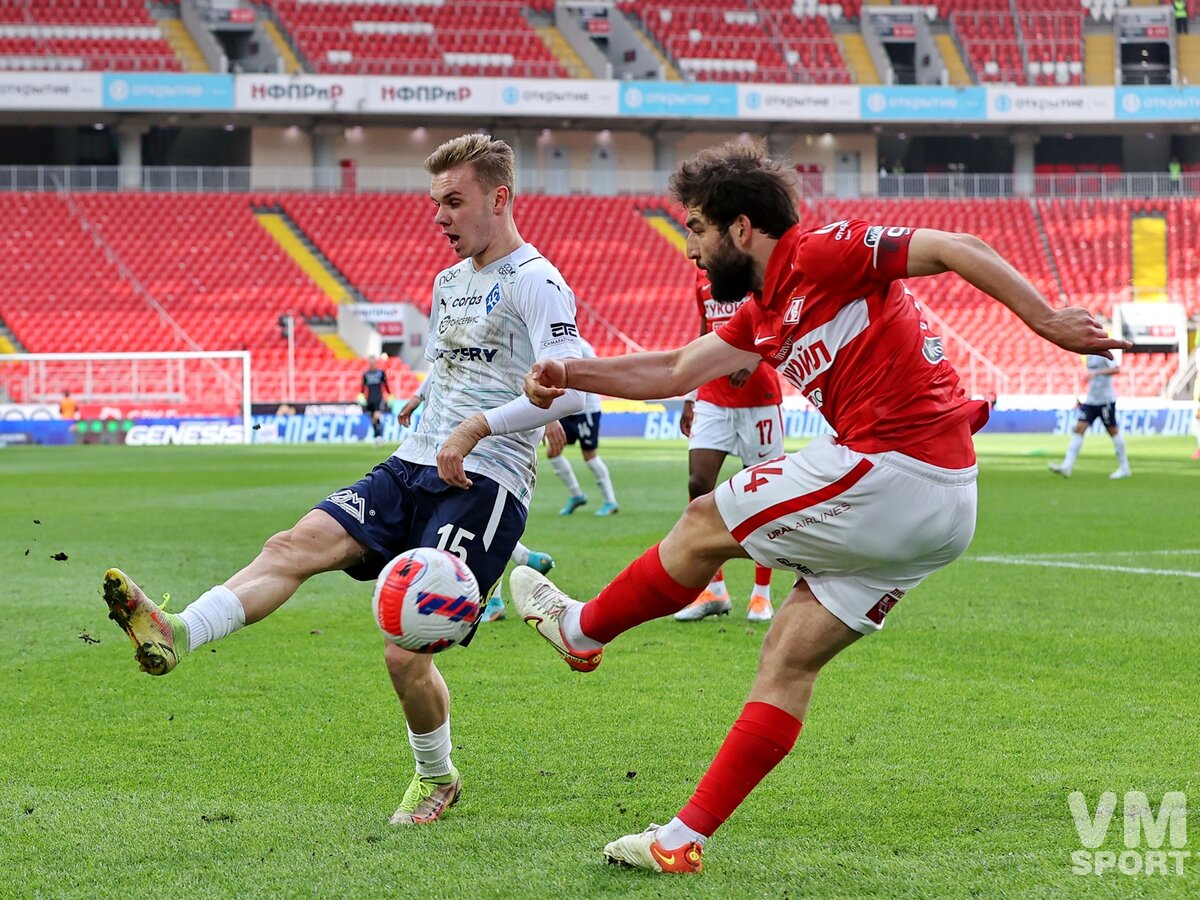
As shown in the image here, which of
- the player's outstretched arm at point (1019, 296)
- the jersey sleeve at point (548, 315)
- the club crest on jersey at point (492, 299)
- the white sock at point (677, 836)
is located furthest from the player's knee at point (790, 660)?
the club crest on jersey at point (492, 299)

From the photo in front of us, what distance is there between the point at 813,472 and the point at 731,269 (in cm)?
61

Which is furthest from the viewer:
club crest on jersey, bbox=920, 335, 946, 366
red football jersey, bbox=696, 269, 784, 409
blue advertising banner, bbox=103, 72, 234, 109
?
blue advertising banner, bbox=103, 72, 234, 109

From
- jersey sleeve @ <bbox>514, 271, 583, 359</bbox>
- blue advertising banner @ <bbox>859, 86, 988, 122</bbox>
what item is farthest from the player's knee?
blue advertising banner @ <bbox>859, 86, 988, 122</bbox>

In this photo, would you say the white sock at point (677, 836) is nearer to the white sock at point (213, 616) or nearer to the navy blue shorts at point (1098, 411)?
the white sock at point (213, 616)

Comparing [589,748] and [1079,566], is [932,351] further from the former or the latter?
[1079,566]

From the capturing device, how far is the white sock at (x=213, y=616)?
13.0 feet

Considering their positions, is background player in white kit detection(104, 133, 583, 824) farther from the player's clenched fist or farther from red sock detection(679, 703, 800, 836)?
red sock detection(679, 703, 800, 836)

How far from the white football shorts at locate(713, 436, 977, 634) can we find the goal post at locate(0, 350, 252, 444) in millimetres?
30540

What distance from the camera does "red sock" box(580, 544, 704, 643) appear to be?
3.88m

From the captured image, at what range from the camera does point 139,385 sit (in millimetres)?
33781

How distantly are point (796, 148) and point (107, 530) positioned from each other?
40.0 m

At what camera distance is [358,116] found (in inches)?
1804

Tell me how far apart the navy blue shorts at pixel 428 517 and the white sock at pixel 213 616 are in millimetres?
423

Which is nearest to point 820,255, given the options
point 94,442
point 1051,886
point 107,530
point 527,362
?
point 527,362
